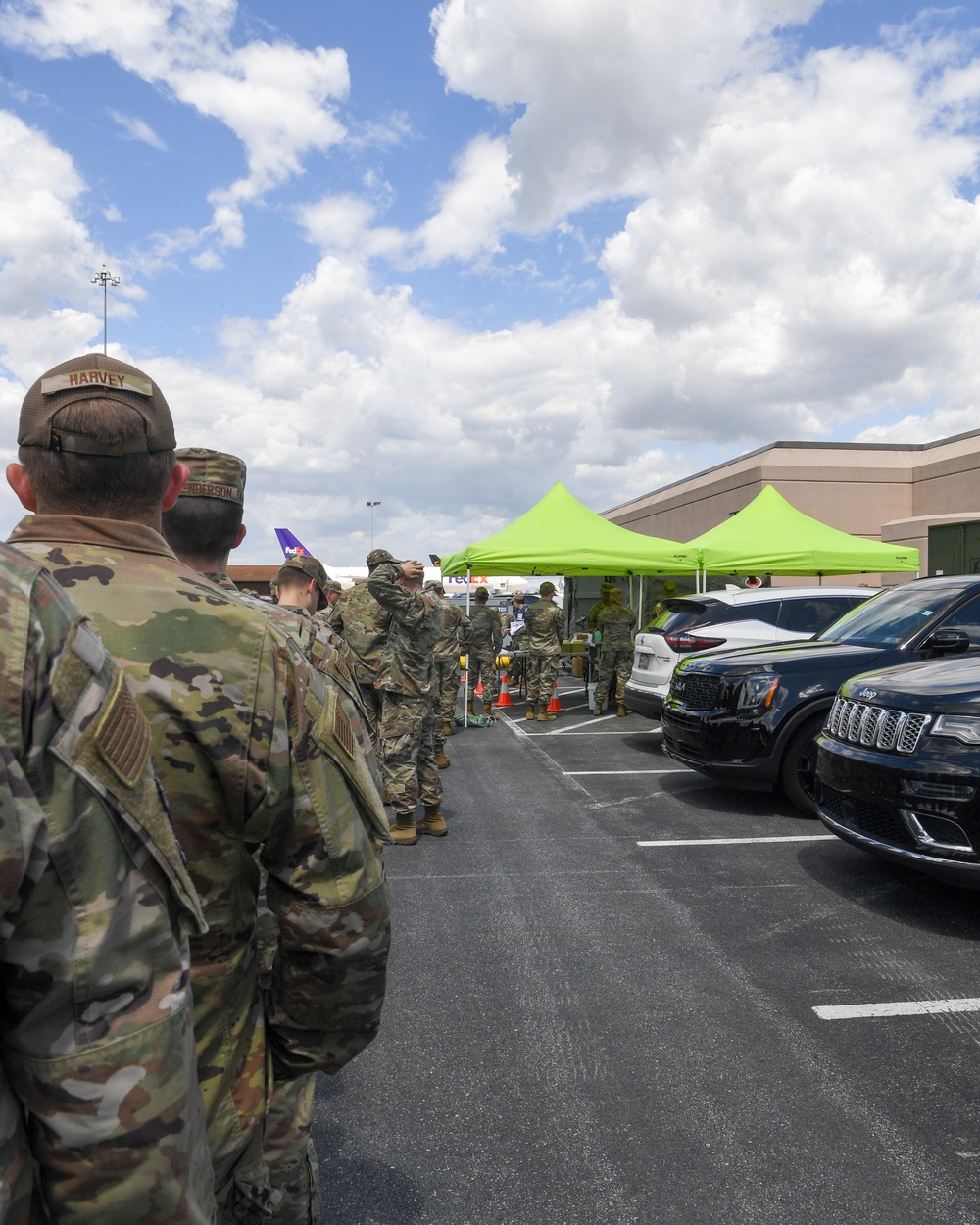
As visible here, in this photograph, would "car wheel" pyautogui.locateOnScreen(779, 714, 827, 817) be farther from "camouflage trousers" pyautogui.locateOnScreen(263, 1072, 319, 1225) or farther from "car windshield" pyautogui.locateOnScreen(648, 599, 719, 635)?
"camouflage trousers" pyautogui.locateOnScreen(263, 1072, 319, 1225)

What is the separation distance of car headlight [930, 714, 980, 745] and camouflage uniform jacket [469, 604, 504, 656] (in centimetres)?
922

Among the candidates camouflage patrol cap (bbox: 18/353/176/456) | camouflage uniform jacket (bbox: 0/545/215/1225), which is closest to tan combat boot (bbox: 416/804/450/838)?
camouflage patrol cap (bbox: 18/353/176/456)

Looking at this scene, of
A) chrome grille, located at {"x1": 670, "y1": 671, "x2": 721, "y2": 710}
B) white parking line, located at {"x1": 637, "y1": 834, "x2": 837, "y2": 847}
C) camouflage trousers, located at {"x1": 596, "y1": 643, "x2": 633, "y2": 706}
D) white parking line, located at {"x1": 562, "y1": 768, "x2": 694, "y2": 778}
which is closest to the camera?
white parking line, located at {"x1": 637, "y1": 834, "x2": 837, "y2": 847}

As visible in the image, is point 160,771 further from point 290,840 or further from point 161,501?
point 161,501

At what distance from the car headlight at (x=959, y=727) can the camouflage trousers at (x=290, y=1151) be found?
358cm

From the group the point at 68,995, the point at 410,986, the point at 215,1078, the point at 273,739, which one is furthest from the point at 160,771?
the point at 410,986

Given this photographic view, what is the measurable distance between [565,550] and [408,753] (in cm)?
672

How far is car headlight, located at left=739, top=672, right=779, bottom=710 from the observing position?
21.6 feet

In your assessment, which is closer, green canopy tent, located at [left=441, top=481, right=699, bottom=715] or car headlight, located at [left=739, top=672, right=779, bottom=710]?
car headlight, located at [left=739, top=672, right=779, bottom=710]

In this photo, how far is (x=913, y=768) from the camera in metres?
4.29

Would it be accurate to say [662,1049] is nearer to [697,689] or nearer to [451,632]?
[697,689]

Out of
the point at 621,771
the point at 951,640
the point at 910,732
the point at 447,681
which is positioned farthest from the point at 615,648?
the point at 910,732

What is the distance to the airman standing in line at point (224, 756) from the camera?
1.33 metres

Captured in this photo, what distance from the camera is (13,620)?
34.7 inches
